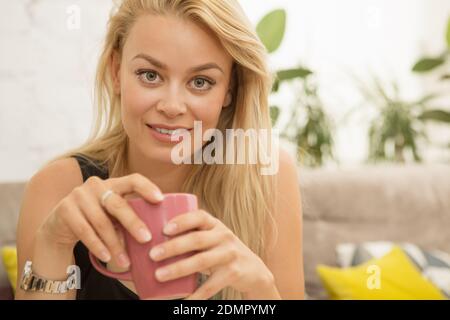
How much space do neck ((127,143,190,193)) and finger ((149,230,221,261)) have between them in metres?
0.32

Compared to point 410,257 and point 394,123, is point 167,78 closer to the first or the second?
point 410,257

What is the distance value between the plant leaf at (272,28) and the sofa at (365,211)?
0.42 m

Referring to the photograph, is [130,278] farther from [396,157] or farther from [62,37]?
[396,157]

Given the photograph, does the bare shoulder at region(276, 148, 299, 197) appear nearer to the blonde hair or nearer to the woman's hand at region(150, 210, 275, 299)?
the blonde hair

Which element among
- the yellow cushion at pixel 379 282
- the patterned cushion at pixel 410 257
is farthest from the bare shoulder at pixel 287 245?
the patterned cushion at pixel 410 257

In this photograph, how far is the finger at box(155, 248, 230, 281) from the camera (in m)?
0.57

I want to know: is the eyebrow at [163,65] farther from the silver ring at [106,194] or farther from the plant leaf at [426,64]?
the plant leaf at [426,64]

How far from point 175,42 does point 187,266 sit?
11.9 inches

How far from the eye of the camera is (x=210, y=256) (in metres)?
0.58

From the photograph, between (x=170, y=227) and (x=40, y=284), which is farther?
(x=40, y=284)

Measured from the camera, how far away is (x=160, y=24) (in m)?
0.76

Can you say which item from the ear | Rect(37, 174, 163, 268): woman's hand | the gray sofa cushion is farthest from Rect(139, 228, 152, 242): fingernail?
the gray sofa cushion

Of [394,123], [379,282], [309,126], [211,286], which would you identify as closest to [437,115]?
[394,123]
